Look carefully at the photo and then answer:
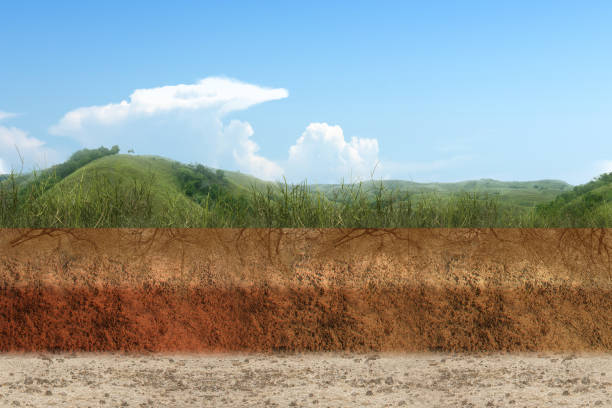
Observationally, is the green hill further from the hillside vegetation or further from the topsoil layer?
the topsoil layer

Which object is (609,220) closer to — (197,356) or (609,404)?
(609,404)

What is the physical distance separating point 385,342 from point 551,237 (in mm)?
1810

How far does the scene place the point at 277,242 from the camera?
464 centimetres

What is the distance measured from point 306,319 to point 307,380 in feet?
2.09

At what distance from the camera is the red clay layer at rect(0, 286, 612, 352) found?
4543 mm

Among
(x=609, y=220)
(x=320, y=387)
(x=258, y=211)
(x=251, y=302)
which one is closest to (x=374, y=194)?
(x=258, y=211)

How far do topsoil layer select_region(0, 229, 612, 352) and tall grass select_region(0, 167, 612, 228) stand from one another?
1.48 feet

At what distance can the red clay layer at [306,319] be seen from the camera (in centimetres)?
454

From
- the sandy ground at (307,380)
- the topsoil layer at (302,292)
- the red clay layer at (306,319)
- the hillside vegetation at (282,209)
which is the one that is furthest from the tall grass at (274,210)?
the sandy ground at (307,380)

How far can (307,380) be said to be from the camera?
4.01m

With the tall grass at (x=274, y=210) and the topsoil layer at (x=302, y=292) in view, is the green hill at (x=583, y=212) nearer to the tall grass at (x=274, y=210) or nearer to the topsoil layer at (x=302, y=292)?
the tall grass at (x=274, y=210)

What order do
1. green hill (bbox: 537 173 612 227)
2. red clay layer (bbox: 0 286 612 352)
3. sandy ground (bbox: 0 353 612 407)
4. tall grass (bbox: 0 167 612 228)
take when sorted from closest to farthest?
sandy ground (bbox: 0 353 612 407), red clay layer (bbox: 0 286 612 352), tall grass (bbox: 0 167 612 228), green hill (bbox: 537 173 612 227)

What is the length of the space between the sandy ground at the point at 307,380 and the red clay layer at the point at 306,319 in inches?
4.4

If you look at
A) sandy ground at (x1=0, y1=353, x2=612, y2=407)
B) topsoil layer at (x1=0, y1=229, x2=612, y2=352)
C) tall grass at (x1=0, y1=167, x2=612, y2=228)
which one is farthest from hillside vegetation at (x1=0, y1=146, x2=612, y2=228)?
sandy ground at (x1=0, y1=353, x2=612, y2=407)
